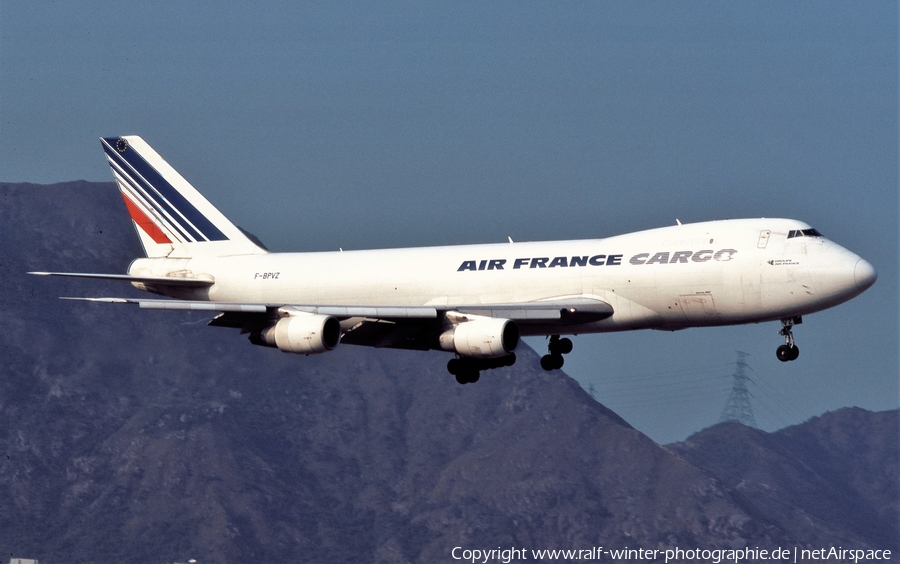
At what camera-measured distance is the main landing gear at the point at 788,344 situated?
54156 millimetres

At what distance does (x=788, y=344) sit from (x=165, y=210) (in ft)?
108

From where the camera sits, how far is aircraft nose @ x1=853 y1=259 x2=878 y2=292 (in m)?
51.9

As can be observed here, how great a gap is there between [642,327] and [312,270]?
54.9 feet

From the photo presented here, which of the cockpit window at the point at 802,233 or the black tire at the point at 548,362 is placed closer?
the cockpit window at the point at 802,233

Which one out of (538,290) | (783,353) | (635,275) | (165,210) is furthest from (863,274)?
(165,210)

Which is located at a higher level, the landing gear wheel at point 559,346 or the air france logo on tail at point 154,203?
the air france logo on tail at point 154,203

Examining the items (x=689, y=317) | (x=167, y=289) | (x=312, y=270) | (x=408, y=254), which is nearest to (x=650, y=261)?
(x=689, y=317)

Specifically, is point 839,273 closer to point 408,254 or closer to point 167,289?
point 408,254

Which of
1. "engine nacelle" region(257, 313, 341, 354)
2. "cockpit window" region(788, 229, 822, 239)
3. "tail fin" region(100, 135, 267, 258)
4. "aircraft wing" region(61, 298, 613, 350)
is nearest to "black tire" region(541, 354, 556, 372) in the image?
"aircraft wing" region(61, 298, 613, 350)

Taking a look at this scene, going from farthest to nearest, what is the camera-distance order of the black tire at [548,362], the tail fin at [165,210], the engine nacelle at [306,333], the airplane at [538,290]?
the tail fin at [165,210] → the black tire at [548,362] → the engine nacelle at [306,333] → the airplane at [538,290]

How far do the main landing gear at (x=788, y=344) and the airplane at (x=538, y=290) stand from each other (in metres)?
0.05

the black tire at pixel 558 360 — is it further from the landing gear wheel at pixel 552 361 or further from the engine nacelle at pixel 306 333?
the engine nacelle at pixel 306 333

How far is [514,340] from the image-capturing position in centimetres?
5531

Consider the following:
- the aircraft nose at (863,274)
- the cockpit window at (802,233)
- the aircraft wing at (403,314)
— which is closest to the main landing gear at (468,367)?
the aircraft wing at (403,314)
